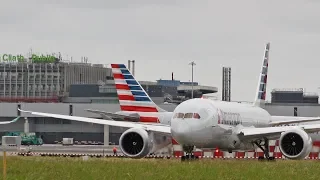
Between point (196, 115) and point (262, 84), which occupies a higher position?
point (262, 84)

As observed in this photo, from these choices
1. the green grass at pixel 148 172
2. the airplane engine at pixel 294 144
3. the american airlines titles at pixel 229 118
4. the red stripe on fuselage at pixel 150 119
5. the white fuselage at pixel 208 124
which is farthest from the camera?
the red stripe on fuselage at pixel 150 119

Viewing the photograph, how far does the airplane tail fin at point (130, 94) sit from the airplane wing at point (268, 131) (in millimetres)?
18103

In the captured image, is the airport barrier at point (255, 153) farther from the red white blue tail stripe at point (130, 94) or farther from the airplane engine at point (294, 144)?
the airplane engine at point (294, 144)

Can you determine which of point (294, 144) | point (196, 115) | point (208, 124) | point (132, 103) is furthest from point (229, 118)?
point (132, 103)

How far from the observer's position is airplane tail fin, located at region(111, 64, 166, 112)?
3044 inches

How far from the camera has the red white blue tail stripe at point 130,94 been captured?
77312 millimetres

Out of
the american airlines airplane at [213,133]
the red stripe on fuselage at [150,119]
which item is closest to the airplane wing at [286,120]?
the american airlines airplane at [213,133]

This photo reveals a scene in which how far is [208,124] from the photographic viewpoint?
5531 cm

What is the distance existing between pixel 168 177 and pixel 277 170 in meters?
7.49

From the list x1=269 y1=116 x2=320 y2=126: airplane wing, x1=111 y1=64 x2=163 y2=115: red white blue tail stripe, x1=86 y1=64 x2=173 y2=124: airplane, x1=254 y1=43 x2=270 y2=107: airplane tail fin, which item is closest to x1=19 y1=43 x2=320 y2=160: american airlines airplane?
x1=269 y1=116 x2=320 y2=126: airplane wing

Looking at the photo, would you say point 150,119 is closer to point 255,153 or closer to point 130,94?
point 130,94

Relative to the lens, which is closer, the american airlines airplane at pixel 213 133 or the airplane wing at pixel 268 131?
the american airlines airplane at pixel 213 133

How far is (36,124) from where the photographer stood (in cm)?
14362

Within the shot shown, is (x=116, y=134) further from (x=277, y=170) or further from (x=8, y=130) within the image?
(x=277, y=170)
